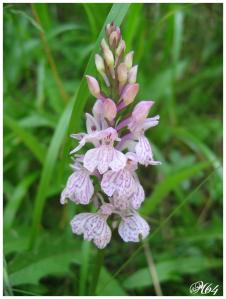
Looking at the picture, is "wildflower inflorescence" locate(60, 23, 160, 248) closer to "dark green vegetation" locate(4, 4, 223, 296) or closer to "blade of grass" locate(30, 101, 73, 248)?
"dark green vegetation" locate(4, 4, 223, 296)

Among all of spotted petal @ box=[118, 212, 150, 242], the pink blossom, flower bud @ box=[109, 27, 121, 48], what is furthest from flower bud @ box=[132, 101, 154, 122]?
spotted petal @ box=[118, 212, 150, 242]

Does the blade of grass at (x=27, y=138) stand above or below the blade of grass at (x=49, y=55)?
below

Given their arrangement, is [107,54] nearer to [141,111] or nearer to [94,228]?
[141,111]

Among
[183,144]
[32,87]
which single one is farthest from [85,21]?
[183,144]

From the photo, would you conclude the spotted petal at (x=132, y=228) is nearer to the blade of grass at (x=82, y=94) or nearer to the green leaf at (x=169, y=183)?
the blade of grass at (x=82, y=94)

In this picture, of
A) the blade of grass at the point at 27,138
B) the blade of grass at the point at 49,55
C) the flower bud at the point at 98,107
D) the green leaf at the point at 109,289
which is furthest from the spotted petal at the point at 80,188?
the blade of grass at the point at 49,55

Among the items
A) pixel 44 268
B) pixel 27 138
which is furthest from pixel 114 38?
pixel 44 268
